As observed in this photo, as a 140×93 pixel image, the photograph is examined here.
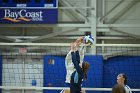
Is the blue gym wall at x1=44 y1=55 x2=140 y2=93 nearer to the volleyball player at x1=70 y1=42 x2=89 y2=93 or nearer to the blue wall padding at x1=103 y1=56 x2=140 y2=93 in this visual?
the blue wall padding at x1=103 y1=56 x2=140 y2=93

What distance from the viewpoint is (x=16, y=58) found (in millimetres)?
9914

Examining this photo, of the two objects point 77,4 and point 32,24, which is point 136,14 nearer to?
point 77,4

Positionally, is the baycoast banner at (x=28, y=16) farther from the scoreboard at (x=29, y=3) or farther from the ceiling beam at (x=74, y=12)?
the ceiling beam at (x=74, y=12)

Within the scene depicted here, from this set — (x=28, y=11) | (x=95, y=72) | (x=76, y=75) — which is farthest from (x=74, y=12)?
(x=76, y=75)

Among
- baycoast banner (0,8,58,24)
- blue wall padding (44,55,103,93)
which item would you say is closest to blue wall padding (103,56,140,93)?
blue wall padding (44,55,103,93)

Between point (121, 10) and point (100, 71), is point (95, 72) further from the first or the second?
point (121, 10)

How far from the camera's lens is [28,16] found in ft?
32.3

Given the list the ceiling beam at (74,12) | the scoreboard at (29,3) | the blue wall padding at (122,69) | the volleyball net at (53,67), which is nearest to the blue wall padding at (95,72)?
the volleyball net at (53,67)

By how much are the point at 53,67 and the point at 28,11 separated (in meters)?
1.58

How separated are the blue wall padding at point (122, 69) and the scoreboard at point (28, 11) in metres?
1.83

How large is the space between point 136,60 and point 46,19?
2508mm

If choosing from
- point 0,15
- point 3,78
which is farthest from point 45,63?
point 0,15

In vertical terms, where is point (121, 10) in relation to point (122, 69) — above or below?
above

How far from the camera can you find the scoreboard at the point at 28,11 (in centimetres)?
961
